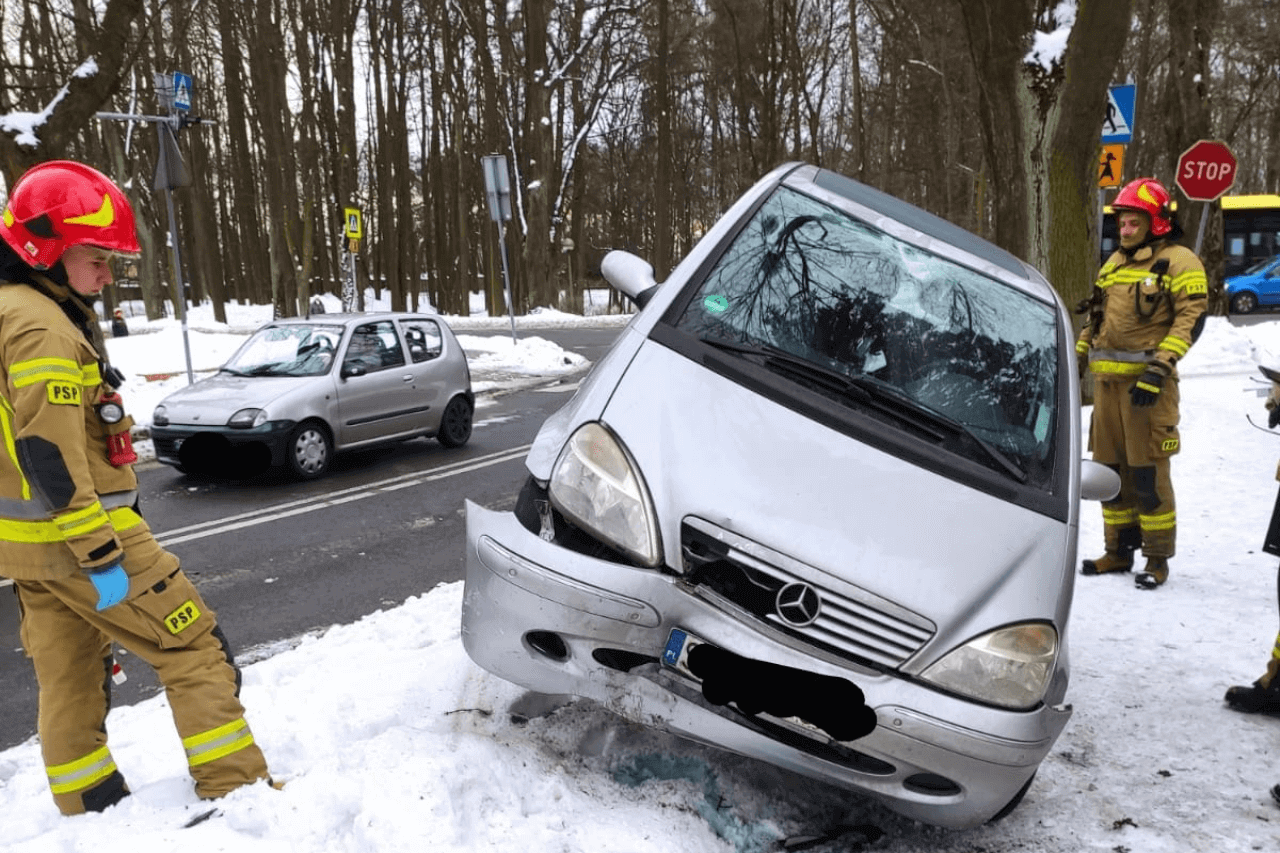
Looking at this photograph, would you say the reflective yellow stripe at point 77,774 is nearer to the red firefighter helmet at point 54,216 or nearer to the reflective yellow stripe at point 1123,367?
A: the red firefighter helmet at point 54,216

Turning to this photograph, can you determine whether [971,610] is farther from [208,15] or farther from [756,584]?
[208,15]

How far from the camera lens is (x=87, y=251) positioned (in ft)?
8.89

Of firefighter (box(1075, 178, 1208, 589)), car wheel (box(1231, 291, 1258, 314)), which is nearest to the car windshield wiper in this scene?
firefighter (box(1075, 178, 1208, 589))

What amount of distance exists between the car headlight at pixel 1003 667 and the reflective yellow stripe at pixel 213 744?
1.90m

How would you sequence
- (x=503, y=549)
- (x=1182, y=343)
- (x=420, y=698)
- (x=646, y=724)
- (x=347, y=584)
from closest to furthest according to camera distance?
(x=646, y=724), (x=503, y=549), (x=420, y=698), (x=1182, y=343), (x=347, y=584)

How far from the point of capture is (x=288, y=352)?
381 inches

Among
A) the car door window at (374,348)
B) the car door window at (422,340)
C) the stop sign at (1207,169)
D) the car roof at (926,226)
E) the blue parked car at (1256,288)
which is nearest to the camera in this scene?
the car roof at (926,226)

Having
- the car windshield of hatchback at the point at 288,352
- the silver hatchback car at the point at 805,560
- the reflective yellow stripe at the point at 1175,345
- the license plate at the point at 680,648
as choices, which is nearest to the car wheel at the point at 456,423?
the car windshield of hatchback at the point at 288,352

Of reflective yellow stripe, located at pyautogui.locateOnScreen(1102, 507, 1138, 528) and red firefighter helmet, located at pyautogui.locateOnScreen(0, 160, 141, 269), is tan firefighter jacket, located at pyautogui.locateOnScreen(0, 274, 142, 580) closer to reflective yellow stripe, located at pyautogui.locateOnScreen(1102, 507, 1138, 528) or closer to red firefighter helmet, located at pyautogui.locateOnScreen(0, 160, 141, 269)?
red firefighter helmet, located at pyautogui.locateOnScreen(0, 160, 141, 269)

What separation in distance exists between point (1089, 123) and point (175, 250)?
9.96 meters

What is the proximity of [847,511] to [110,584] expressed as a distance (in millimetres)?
1907

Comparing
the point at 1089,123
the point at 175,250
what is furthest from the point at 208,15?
the point at 1089,123

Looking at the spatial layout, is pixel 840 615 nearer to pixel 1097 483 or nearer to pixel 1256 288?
pixel 1097 483

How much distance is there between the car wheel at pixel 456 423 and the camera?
1070cm
